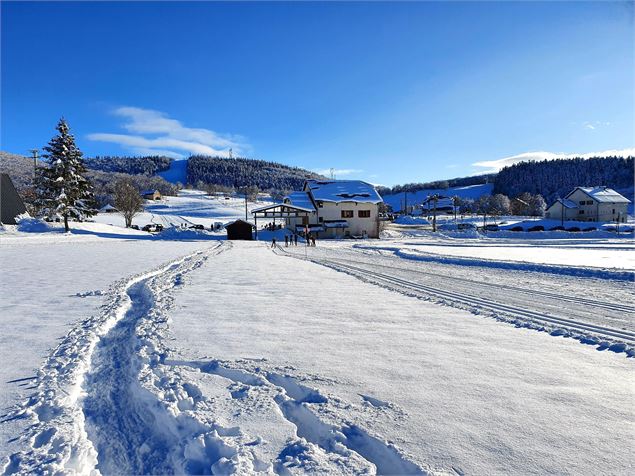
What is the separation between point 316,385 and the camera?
401 cm

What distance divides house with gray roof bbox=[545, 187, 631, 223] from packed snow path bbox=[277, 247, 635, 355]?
74.2 m

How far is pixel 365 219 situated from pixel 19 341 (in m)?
51.1

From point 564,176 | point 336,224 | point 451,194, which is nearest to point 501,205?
point 564,176

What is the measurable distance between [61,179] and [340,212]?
118 ft

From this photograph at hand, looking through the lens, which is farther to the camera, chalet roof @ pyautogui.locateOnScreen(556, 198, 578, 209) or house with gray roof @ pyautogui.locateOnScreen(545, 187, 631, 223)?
chalet roof @ pyautogui.locateOnScreen(556, 198, 578, 209)

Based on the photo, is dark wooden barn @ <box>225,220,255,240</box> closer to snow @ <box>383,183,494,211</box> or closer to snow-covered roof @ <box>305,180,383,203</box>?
snow-covered roof @ <box>305,180,383,203</box>

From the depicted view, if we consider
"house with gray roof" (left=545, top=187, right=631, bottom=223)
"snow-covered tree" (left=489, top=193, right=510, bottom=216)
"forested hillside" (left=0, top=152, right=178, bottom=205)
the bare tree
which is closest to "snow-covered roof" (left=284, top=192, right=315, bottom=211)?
the bare tree

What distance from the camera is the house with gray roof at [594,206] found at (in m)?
74.4

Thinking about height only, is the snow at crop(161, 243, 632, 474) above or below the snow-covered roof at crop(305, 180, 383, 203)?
below

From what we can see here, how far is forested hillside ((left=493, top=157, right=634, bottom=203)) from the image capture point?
147 meters

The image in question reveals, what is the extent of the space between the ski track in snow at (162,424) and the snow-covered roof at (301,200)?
1917 inches

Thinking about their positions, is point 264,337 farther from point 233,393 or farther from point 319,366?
point 233,393

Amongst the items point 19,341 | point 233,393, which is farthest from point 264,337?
point 19,341

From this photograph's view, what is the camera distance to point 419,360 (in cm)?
473
